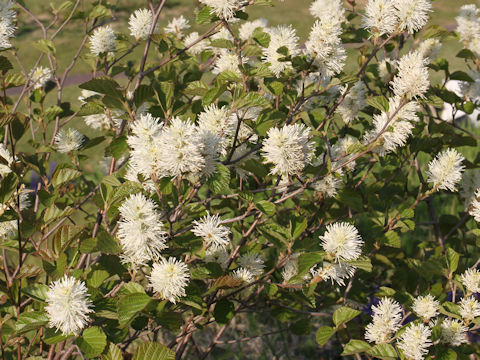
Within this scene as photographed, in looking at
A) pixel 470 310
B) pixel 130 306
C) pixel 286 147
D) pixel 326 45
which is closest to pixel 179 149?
pixel 286 147

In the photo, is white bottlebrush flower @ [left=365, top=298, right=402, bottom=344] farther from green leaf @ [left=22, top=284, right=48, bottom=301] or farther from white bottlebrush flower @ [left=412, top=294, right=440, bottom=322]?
green leaf @ [left=22, top=284, right=48, bottom=301]

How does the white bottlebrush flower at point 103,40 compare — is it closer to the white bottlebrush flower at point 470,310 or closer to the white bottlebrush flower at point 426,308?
the white bottlebrush flower at point 426,308

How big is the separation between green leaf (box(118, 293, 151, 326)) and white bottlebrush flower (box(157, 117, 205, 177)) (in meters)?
0.31

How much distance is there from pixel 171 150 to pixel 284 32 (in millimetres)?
716

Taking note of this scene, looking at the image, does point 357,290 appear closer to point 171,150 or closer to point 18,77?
point 171,150

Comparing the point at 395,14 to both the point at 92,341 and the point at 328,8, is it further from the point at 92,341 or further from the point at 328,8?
the point at 92,341

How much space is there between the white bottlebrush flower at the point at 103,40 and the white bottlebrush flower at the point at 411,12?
3.48 feet

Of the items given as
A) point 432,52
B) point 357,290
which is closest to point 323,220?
point 357,290

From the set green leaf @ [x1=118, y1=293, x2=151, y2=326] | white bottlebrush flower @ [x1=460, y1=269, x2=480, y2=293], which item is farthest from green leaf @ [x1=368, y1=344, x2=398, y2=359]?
green leaf @ [x1=118, y1=293, x2=151, y2=326]

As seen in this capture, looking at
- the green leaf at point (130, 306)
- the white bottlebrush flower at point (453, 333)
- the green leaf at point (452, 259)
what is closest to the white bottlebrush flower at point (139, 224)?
the green leaf at point (130, 306)

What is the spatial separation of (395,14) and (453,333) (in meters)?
0.98

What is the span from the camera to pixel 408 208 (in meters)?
1.84

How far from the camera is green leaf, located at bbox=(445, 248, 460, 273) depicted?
1688 mm

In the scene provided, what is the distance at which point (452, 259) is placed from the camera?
1.70 metres
